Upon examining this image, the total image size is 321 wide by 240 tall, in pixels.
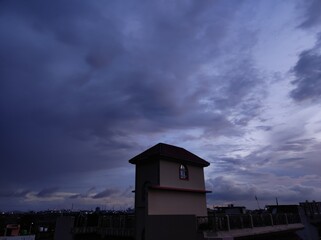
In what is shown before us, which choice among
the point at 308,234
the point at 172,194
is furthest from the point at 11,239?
the point at 308,234

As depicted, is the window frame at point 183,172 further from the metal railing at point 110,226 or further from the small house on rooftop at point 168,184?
the metal railing at point 110,226

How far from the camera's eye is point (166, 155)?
872 inches

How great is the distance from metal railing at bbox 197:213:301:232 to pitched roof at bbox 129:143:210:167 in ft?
21.4

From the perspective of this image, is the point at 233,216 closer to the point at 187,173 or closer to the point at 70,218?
the point at 187,173

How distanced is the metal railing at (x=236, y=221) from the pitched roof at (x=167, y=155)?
6.51 m

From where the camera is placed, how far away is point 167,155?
72.9 feet

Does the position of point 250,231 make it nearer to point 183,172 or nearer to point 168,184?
point 168,184

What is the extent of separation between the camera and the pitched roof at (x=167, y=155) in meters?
22.3

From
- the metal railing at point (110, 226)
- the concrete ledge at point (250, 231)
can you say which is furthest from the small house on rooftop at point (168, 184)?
the concrete ledge at point (250, 231)

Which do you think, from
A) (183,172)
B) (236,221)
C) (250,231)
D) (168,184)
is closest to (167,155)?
(168,184)

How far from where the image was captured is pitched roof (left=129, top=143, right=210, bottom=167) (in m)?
22.3

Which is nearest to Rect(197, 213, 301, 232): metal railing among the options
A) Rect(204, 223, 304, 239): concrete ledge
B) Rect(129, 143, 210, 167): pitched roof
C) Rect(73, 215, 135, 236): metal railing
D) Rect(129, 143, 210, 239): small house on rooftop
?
Rect(204, 223, 304, 239): concrete ledge

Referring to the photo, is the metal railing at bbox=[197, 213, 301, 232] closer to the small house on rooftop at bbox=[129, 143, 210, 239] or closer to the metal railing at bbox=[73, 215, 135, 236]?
the small house on rooftop at bbox=[129, 143, 210, 239]

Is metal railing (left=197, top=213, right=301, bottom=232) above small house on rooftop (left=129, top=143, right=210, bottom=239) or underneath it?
underneath
